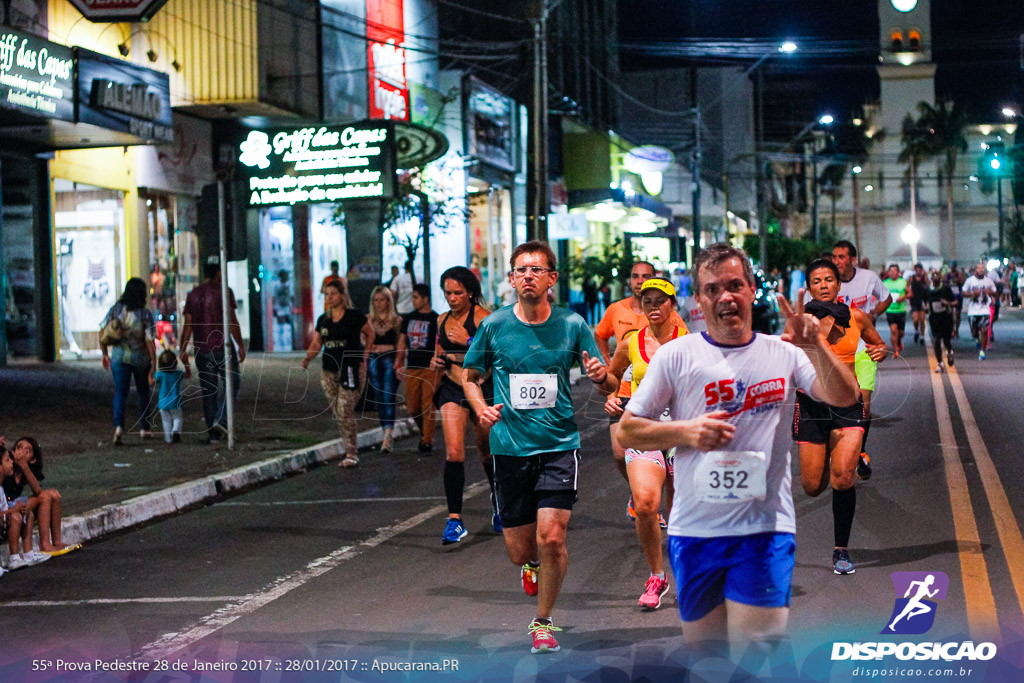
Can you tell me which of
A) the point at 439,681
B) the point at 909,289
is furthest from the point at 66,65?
the point at 909,289

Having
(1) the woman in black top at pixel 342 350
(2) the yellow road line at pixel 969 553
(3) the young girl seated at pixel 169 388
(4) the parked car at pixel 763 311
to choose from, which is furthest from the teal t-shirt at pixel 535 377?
(4) the parked car at pixel 763 311

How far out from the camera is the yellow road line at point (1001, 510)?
23.1ft

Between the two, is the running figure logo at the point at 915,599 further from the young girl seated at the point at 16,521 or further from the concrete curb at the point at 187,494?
the concrete curb at the point at 187,494

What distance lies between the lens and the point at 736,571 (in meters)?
3.97

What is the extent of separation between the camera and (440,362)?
8984mm

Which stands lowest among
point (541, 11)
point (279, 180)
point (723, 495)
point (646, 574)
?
point (646, 574)

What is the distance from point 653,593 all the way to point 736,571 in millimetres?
2614

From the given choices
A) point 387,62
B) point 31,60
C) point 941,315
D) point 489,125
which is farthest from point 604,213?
point 31,60

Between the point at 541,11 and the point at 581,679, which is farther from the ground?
the point at 541,11

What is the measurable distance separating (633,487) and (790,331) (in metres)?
2.81

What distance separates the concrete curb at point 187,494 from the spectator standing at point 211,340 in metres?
1.30

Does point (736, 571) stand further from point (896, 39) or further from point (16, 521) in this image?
point (896, 39)

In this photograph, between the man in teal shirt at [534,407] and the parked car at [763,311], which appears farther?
the parked car at [763,311]

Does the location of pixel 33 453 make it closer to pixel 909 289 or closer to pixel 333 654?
Answer: pixel 333 654
